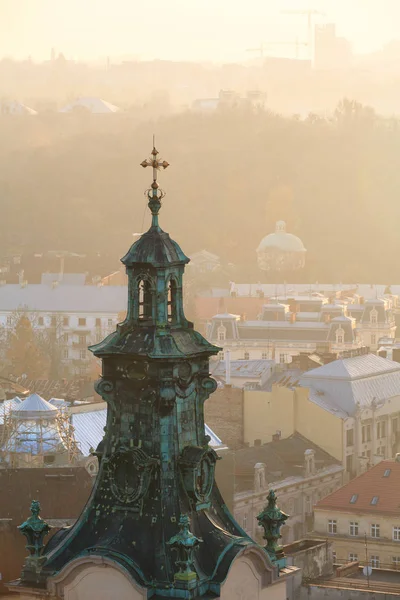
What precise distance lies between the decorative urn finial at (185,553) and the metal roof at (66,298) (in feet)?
291

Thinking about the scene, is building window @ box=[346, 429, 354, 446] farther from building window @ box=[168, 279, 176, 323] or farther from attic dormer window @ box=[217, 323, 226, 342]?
building window @ box=[168, 279, 176, 323]

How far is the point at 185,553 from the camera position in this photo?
15.4 meters

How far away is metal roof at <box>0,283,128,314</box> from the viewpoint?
106375 millimetres

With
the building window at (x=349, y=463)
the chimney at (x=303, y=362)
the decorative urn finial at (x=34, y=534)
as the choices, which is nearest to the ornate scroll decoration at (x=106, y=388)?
the decorative urn finial at (x=34, y=534)

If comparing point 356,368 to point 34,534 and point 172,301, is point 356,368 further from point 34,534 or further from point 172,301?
point 34,534

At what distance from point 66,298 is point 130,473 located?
93.1 metres

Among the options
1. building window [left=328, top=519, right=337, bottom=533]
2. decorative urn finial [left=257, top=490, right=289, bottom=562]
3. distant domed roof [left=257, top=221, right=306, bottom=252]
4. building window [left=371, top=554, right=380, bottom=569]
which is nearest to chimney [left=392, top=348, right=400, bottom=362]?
building window [left=328, top=519, right=337, bottom=533]

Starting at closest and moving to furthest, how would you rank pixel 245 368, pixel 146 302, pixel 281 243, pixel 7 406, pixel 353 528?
1. pixel 146 302
2. pixel 353 528
3. pixel 7 406
4. pixel 245 368
5. pixel 281 243

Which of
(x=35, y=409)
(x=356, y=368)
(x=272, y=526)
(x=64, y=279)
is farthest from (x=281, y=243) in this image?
(x=272, y=526)

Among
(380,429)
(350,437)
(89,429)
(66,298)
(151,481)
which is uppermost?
(66,298)

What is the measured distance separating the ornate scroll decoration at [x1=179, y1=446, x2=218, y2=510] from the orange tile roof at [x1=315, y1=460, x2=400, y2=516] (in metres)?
34.2

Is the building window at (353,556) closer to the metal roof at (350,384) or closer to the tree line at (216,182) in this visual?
the metal roof at (350,384)

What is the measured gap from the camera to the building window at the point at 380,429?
219 ft

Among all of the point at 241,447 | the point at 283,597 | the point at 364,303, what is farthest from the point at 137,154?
the point at 283,597
